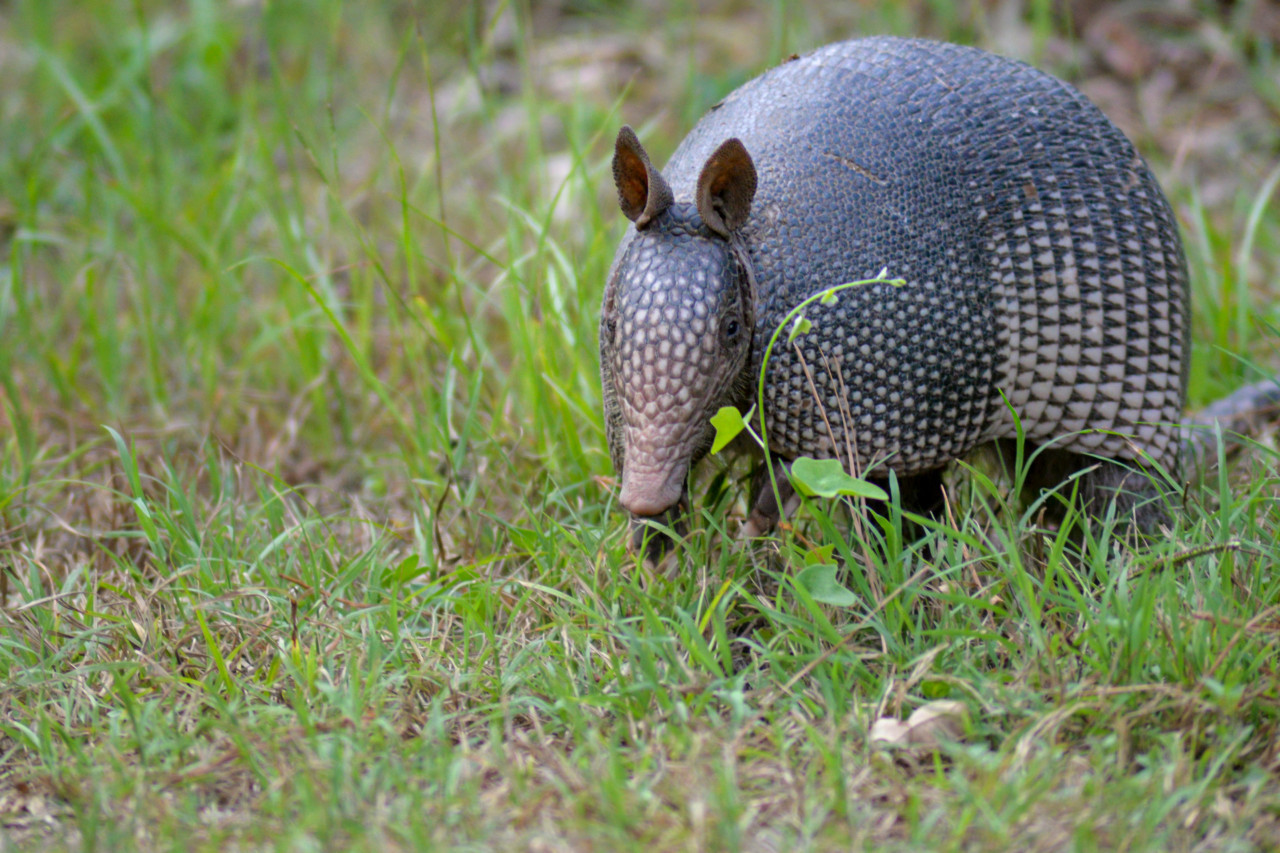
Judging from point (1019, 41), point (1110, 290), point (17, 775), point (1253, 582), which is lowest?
point (17, 775)

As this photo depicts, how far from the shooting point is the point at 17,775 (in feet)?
9.12

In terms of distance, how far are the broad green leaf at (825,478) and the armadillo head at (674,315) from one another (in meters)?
0.28

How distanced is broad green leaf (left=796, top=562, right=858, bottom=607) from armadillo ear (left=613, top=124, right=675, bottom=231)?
3.29 ft

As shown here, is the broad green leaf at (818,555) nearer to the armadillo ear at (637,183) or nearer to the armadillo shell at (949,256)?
the armadillo shell at (949,256)

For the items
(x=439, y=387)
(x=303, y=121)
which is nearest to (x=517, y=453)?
(x=439, y=387)

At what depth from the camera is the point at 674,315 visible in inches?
113

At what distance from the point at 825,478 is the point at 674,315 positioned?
567mm

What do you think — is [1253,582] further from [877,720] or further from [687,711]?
[687,711]

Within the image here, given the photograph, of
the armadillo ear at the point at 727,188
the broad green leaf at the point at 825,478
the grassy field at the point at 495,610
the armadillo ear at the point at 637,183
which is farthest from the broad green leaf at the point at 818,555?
the armadillo ear at the point at 637,183

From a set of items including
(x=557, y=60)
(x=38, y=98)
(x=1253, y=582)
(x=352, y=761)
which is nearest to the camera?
(x=352, y=761)

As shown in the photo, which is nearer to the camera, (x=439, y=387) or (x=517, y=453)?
(x=517, y=453)

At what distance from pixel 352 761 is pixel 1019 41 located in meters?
6.96

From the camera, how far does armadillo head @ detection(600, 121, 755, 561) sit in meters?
2.89

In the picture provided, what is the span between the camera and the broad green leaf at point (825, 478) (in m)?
2.90
